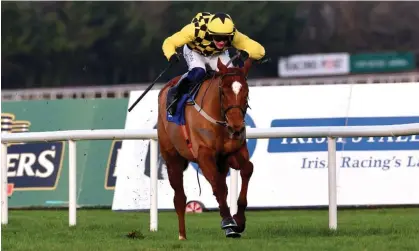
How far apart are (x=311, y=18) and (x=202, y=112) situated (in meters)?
35.8

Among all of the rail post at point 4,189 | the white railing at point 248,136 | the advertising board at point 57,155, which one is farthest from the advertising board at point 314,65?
the white railing at point 248,136

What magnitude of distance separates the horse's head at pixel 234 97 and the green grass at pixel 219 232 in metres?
0.81

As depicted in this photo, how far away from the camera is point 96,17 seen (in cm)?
3681

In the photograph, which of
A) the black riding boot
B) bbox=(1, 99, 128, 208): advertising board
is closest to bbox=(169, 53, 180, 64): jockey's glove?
the black riding boot

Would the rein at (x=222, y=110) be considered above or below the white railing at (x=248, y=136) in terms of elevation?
above

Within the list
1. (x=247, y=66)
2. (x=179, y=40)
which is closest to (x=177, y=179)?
(x=179, y=40)

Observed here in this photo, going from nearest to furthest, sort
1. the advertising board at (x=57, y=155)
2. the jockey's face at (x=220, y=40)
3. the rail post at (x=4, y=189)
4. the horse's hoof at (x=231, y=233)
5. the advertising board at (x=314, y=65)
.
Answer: the horse's hoof at (x=231, y=233), the jockey's face at (x=220, y=40), the rail post at (x=4, y=189), the advertising board at (x=57, y=155), the advertising board at (x=314, y=65)

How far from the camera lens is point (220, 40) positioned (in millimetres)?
8820

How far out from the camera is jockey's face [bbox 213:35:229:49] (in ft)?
28.8

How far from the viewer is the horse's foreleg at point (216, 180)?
325 inches

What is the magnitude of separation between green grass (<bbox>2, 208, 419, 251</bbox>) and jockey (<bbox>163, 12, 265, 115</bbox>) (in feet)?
3.88

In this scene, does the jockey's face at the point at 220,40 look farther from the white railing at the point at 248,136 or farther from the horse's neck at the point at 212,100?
the white railing at the point at 248,136

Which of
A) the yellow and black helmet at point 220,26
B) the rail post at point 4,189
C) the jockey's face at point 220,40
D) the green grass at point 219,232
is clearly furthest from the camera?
the rail post at point 4,189

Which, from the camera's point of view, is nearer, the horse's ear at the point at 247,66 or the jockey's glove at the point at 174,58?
the horse's ear at the point at 247,66
